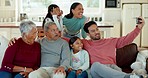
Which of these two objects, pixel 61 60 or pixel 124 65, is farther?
pixel 124 65

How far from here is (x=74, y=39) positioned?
3.24 m

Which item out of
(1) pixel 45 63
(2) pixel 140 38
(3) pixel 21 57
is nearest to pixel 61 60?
(1) pixel 45 63

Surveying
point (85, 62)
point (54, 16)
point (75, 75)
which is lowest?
point (75, 75)

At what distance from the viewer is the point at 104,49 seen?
128 inches

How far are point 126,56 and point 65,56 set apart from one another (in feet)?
3.13

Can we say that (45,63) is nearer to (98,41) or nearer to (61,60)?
(61,60)

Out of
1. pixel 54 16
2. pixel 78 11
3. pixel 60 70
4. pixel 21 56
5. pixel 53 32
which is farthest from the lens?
pixel 78 11

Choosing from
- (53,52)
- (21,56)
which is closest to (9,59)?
(21,56)

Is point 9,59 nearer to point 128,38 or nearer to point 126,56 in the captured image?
point 128,38

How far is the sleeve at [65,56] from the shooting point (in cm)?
306

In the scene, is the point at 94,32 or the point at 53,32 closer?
the point at 53,32

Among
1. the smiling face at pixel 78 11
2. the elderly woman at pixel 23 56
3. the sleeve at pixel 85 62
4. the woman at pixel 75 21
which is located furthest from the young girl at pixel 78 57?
the smiling face at pixel 78 11

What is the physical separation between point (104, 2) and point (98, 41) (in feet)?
16.2

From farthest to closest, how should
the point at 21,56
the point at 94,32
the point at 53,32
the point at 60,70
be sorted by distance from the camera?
1. the point at 94,32
2. the point at 53,32
3. the point at 21,56
4. the point at 60,70
